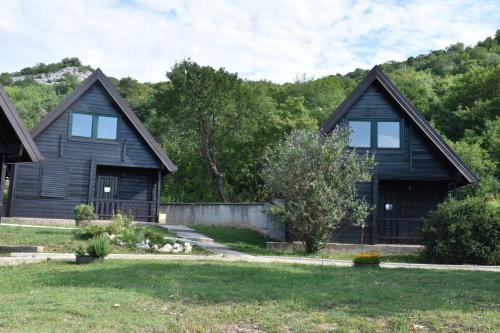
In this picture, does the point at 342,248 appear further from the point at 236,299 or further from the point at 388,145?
the point at 236,299

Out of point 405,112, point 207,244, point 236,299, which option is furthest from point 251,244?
point 236,299

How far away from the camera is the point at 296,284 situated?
11555 mm

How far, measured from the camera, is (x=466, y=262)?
17844mm

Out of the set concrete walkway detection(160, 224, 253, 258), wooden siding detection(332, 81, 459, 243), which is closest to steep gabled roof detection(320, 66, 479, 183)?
wooden siding detection(332, 81, 459, 243)

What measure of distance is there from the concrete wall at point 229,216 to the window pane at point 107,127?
24.0 feet

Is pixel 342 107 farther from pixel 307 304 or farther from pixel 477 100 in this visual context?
pixel 477 100

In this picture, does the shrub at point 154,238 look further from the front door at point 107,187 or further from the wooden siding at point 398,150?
the wooden siding at point 398,150

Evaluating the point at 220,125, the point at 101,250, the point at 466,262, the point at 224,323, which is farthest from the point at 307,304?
the point at 220,125

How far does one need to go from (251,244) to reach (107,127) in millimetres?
9974

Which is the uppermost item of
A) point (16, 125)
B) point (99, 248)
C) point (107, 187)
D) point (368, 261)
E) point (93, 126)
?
point (93, 126)

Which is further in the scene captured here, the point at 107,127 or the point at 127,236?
the point at 107,127

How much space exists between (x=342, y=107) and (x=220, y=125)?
17855 mm

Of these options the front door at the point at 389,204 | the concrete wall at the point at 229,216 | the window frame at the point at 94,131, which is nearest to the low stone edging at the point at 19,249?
the concrete wall at the point at 229,216

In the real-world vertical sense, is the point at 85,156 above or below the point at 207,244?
above
